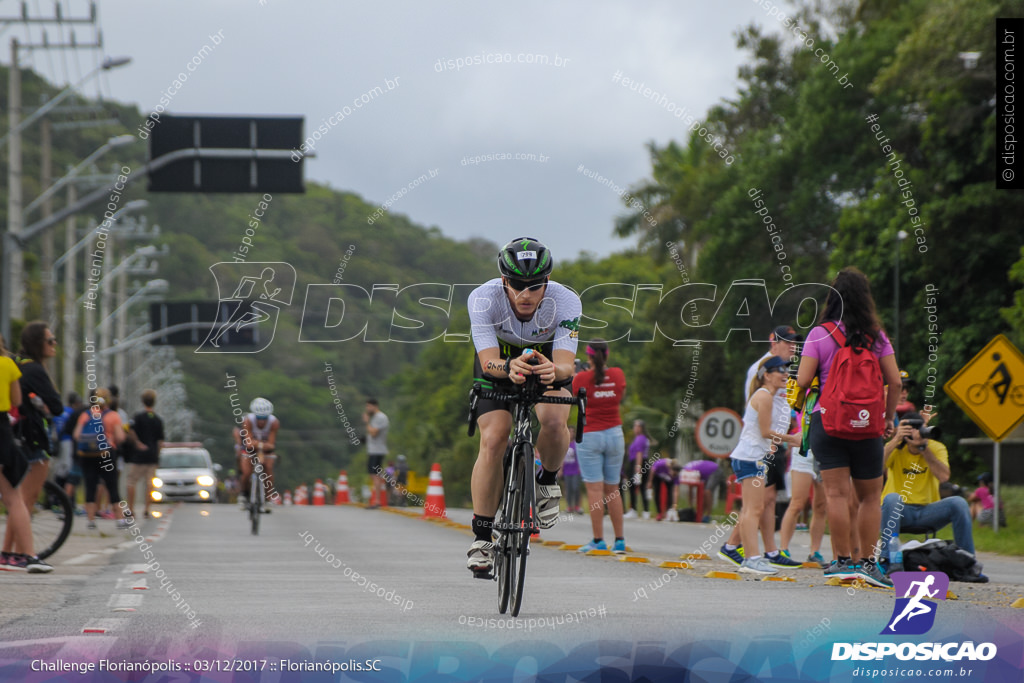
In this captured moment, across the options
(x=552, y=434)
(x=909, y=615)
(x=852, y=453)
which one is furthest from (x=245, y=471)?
(x=909, y=615)

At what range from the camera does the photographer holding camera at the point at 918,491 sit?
11133 mm

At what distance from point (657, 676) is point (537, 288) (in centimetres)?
261

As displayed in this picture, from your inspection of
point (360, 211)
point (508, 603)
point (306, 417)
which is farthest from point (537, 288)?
point (306, 417)

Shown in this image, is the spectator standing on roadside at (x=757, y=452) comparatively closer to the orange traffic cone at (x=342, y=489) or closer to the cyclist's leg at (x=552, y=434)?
the cyclist's leg at (x=552, y=434)

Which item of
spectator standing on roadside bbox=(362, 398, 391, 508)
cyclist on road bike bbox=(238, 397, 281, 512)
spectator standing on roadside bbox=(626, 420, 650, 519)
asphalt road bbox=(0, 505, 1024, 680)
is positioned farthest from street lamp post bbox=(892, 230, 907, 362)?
cyclist on road bike bbox=(238, 397, 281, 512)

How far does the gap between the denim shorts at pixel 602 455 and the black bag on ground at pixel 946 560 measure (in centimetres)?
322

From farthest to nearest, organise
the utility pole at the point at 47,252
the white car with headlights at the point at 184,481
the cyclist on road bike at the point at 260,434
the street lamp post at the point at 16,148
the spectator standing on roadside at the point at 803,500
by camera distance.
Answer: the utility pole at the point at 47,252 → the white car with headlights at the point at 184,481 → the street lamp post at the point at 16,148 → the cyclist on road bike at the point at 260,434 → the spectator standing on roadside at the point at 803,500

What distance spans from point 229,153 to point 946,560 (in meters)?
14.9

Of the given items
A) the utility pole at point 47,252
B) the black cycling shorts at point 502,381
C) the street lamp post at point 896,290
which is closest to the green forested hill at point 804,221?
the street lamp post at point 896,290

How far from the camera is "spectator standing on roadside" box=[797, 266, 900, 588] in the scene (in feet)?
31.6

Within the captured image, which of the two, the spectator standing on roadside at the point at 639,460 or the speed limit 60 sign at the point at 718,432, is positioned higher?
the speed limit 60 sign at the point at 718,432

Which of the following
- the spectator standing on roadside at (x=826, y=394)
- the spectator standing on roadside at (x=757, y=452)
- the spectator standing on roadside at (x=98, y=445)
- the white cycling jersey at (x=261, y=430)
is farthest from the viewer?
the spectator standing on roadside at (x=98, y=445)

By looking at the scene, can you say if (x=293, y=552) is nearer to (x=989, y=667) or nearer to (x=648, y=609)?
(x=648, y=609)

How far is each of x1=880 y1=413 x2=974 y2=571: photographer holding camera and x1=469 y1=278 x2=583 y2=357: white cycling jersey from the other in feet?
13.6
